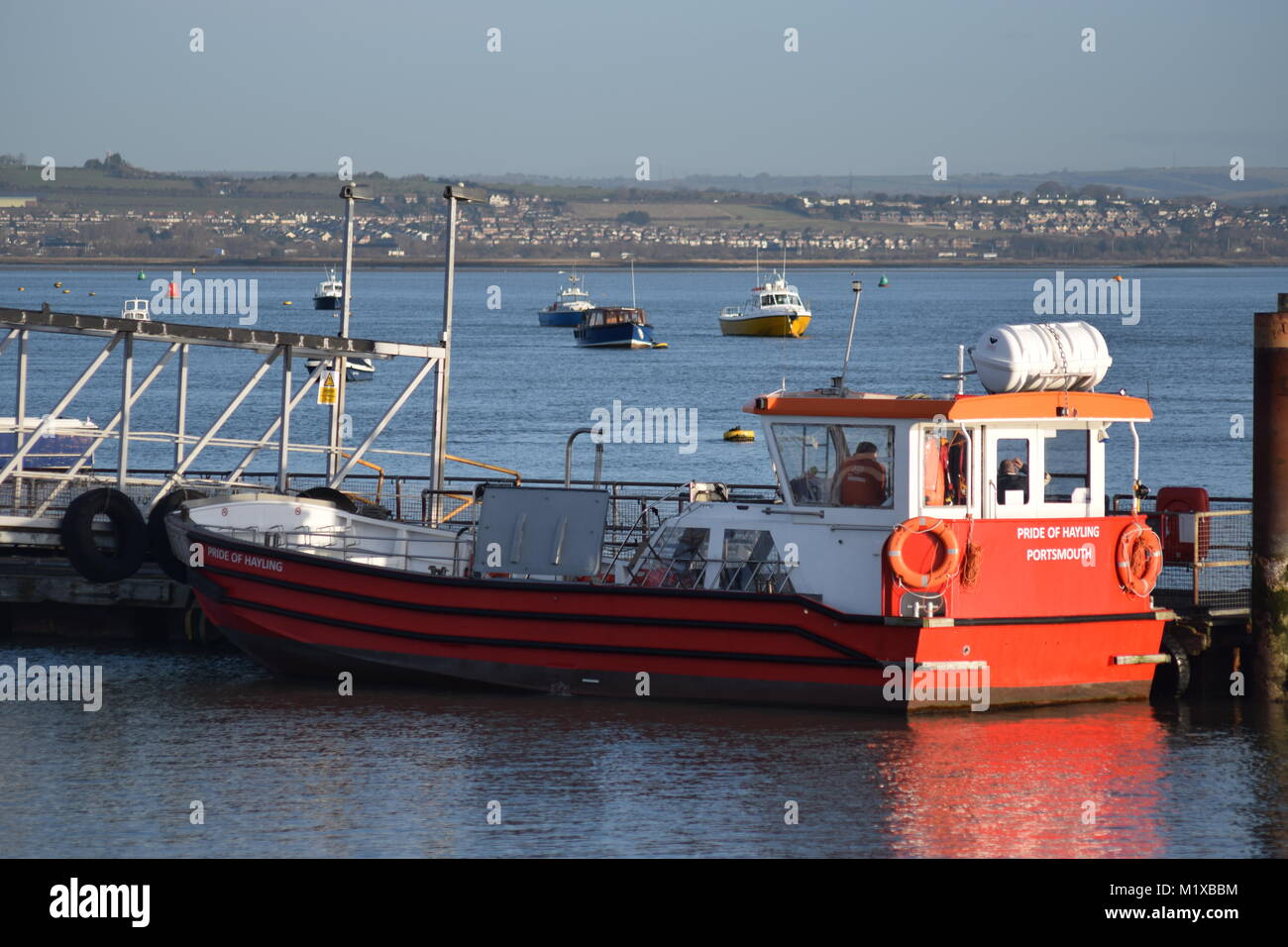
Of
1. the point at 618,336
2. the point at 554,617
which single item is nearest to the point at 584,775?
the point at 554,617

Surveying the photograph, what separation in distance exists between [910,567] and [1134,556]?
109 inches

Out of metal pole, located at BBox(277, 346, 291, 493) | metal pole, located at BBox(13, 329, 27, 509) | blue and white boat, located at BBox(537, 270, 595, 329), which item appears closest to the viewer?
metal pole, located at BBox(13, 329, 27, 509)

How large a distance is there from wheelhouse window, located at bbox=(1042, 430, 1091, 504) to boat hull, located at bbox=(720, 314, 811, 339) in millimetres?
100032

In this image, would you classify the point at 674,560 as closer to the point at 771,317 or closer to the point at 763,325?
the point at 771,317

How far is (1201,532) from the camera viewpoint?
21.0 m

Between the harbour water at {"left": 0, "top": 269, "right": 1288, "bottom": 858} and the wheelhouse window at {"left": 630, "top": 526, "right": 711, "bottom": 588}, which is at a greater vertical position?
the wheelhouse window at {"left": 630, "top": 526, "right": 711, "bottom": 588}

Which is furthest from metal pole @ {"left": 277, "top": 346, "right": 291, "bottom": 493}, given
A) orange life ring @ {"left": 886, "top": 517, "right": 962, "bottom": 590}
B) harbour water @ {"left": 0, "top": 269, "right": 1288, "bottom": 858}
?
orange life ring @ {"left": 886, "top": 517, "right": 962, "bottom": 590}

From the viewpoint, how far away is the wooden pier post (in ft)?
63.3

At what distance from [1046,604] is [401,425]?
5037 centimetres

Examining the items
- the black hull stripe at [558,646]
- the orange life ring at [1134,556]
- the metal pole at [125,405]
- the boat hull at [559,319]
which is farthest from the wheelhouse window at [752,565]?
the boat hull at [559,319]

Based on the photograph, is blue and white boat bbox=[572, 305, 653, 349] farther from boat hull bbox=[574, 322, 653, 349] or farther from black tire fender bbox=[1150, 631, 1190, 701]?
black tire fender bbox=[1150, 631, 1190, 701]

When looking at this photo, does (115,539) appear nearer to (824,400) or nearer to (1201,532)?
(824,400)

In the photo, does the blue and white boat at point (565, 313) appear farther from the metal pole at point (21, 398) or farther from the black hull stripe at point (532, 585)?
the black hull stripe at point (532, 585)
